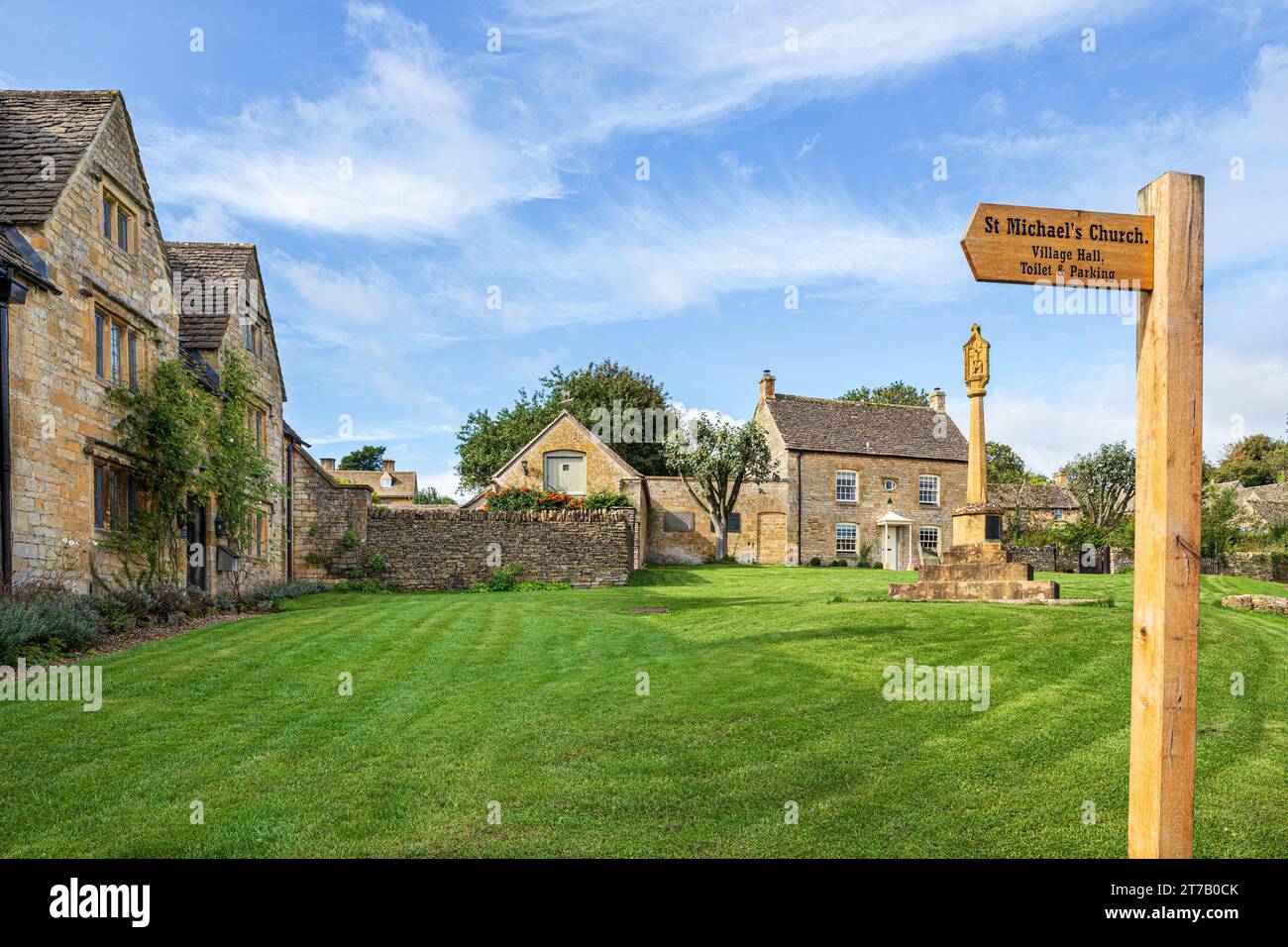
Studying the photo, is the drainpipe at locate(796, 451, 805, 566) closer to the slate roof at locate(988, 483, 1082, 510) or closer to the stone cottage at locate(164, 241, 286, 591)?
the slate roof at locate(988, 483, 1082, 510)

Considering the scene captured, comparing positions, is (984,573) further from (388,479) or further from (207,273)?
(388,479)

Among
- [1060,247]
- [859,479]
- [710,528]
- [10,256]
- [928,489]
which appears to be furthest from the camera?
[928,489]

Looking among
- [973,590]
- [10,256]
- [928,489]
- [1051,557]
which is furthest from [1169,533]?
[928,489]

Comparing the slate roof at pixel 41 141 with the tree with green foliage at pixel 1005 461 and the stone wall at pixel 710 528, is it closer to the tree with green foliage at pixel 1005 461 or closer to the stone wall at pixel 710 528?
the stone wall at pixel 710 528

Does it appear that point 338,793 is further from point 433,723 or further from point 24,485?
point 24,485

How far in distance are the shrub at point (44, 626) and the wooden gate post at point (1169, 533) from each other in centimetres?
1206

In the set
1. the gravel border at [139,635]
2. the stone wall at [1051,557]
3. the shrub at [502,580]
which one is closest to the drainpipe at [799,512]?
the stone wall at [1051,557]

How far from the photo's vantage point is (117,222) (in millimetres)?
16312

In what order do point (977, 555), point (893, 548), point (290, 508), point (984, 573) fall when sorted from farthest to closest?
point (893, 548)
point (290, 508)
point (977, 555)
point (984, 573)

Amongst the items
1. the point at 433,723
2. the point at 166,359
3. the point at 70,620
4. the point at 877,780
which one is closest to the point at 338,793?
the point at 433,723

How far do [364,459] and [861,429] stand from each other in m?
67.3

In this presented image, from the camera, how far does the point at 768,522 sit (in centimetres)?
4159

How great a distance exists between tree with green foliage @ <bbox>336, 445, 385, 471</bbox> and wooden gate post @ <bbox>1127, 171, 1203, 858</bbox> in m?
96.1

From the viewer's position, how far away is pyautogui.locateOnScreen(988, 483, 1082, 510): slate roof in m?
49.8
